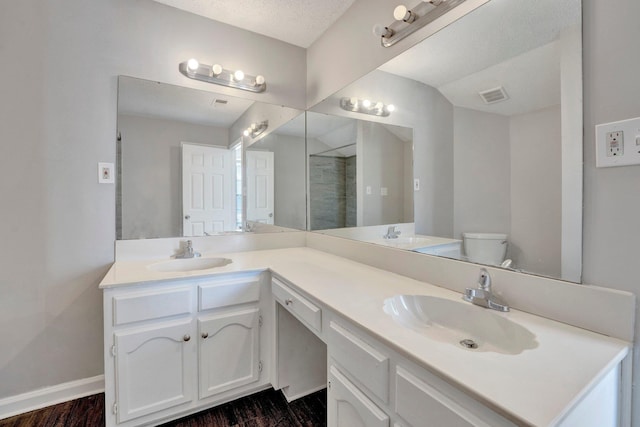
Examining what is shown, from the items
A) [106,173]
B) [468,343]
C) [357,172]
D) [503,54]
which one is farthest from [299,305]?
[106,173]

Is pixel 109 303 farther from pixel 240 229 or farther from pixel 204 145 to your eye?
pixel 204 145

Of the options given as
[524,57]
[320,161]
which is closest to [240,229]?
[320,161]

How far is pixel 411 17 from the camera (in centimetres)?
137

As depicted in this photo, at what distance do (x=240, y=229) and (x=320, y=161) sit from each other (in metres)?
0.83

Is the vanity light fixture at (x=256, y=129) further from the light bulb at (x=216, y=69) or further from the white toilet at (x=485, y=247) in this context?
the white toilet at (x=485, y=247)

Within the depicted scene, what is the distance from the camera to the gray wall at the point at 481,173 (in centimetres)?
109

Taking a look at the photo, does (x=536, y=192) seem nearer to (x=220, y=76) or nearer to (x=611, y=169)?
(x=611, y=169)

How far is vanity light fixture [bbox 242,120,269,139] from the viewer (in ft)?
7.36

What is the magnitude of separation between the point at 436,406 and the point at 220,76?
2.20m

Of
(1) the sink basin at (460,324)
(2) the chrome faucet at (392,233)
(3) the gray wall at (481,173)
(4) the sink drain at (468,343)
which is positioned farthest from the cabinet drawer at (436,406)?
(2) the chrome faucet at (392,233)

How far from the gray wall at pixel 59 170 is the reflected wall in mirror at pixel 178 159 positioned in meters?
0.08

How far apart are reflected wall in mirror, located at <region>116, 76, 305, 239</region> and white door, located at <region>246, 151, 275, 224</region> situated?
9 cm

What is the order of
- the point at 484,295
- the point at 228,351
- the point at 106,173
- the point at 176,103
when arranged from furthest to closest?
the point at 176,103, the point at 106,173, the point at 228,351, the point at 484,295

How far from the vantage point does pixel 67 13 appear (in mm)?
1617
